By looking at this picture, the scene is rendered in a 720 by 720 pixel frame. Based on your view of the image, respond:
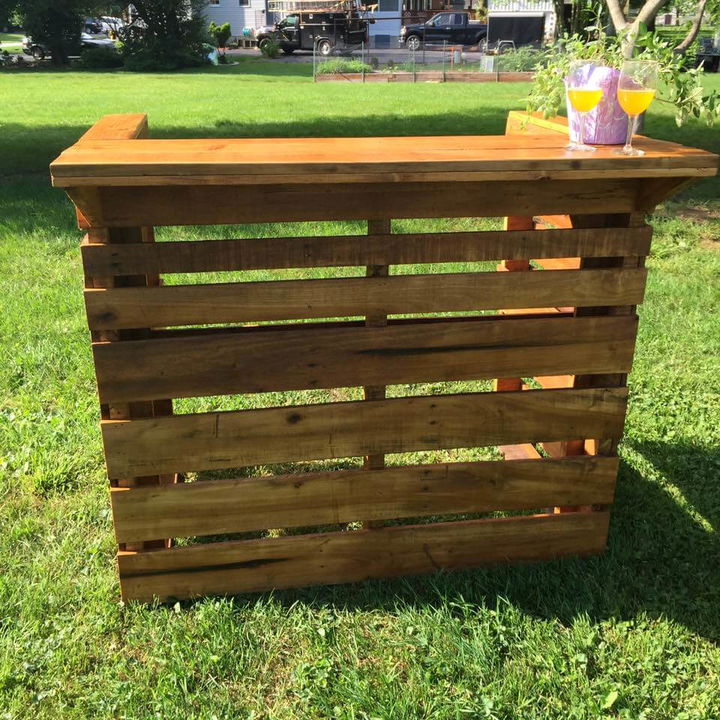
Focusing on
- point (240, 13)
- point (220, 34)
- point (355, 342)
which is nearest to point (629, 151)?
point (355, 342)

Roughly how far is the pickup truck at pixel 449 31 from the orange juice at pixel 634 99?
3289 centimetres

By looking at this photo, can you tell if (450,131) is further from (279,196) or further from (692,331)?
(279,196)

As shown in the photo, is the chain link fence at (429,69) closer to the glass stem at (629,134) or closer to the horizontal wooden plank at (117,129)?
the horizontal wooden plank at (117,129)

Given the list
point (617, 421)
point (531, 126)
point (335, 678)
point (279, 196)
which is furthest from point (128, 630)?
point (531, 126)

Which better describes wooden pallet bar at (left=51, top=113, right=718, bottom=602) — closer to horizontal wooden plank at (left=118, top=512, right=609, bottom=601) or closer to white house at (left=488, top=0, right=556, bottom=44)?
horizontal wooden plank at (left=118, top=512, right=609, bottom=601)

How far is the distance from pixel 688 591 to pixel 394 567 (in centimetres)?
94

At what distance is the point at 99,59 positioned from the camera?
26797mm

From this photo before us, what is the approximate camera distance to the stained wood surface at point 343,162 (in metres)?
1.90

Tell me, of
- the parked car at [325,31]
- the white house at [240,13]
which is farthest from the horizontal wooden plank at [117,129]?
the white house at [240,13]

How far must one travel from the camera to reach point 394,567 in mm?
2549

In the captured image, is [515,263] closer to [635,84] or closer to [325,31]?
[635,84]

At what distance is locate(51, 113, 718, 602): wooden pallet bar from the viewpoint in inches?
81.3

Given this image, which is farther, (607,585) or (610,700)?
(607,585)

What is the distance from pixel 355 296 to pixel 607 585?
125 centimetres
